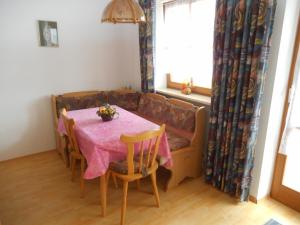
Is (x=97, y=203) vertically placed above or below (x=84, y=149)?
below

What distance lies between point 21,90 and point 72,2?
145cm

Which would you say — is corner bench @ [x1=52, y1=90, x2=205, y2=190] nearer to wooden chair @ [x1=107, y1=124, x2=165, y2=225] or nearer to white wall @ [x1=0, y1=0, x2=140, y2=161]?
white wall @ [x1=0, y1=0, x2=140, y2=161]

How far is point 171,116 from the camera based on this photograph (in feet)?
9.81

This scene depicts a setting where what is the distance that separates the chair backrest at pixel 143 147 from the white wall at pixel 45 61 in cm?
200

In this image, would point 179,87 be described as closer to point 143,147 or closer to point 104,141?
point 143,147

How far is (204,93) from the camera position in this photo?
3.10 meters

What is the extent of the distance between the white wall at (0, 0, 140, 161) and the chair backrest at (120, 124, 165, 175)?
2001 mm

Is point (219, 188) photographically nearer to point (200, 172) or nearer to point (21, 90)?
point (200, 172)

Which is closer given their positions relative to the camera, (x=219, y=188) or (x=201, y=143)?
(x=219, y=188)

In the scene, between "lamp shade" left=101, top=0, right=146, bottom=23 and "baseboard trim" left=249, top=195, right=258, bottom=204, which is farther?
"baseboard trim" left=249, top=195, right=258, bottom=204

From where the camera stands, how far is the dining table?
1945mm

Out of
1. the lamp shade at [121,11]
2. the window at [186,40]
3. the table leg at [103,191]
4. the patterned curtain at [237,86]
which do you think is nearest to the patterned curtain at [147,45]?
the window at [186,40]

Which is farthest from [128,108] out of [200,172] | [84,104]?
[200,172]

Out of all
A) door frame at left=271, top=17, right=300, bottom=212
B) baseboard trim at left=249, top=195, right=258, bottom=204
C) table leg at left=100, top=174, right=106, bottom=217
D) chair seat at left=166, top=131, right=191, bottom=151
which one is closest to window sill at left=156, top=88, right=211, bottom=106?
chair seat at left=166, top=131, right=191, bottom=151
